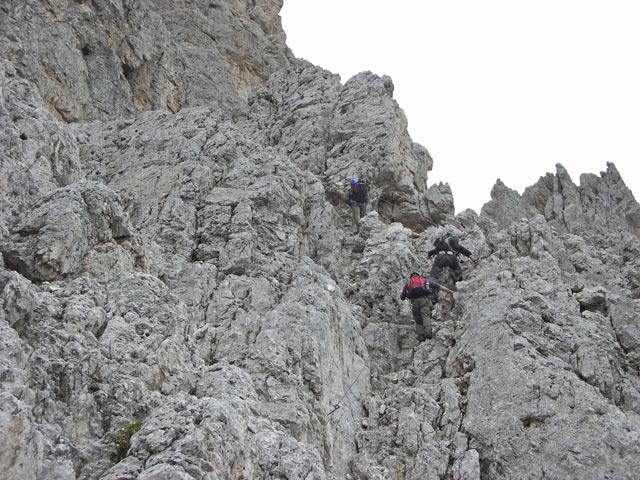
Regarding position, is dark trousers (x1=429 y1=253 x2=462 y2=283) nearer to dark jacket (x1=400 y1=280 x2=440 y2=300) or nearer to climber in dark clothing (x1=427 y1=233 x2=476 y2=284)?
climber in dark clothing (x1=427 y1=233 x2=476 y2=284)

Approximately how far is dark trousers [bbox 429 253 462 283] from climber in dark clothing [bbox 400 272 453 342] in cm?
236

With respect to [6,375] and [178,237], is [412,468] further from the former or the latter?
[178,237]

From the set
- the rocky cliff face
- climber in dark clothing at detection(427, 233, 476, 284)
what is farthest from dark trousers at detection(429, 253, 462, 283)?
the rocky cliff face

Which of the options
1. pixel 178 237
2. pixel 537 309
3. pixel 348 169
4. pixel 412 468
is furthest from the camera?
pixel 348 169

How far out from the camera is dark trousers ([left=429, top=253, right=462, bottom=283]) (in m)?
25.7

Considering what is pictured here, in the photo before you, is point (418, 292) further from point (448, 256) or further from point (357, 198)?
point (357, 198)

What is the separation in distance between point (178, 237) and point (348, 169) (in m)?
13.0

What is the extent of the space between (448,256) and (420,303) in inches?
145

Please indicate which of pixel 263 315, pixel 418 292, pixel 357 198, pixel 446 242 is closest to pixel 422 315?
pixel 418 292

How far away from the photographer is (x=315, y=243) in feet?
88.7

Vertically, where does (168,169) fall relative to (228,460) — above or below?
above

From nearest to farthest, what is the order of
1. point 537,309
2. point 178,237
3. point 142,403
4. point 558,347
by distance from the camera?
point 142,403 → point 558,347 → point 537,309 → point 178,237

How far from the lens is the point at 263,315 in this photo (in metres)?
19.6

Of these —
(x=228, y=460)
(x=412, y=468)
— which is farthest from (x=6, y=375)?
(x=412, y=468)
